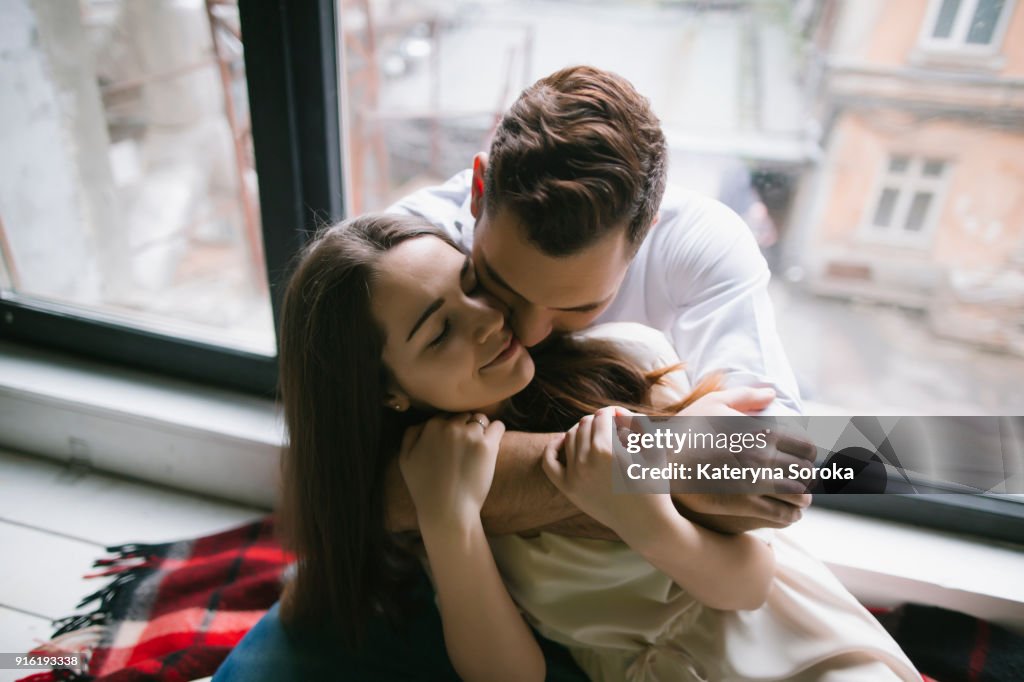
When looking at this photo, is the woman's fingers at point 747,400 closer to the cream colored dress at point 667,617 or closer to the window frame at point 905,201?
the cream colored dress at point 667,617

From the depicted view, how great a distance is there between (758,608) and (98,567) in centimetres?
109

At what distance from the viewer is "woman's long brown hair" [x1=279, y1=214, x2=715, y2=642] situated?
707 millimetres

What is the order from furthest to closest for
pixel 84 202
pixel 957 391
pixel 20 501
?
pixel 84 202 < pixel 20 501 < pixel 957 391

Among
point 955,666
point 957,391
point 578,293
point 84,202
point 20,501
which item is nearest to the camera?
point 578,293

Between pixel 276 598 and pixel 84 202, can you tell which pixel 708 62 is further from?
pixel 84 202

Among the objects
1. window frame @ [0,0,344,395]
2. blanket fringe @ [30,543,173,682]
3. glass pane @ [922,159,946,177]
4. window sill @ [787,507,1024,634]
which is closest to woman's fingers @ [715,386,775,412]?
window sill @ [787,507,1024,634]

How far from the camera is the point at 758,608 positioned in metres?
0.74

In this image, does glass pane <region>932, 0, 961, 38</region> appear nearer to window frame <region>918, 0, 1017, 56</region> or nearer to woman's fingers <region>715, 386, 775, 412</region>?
window frame <region>918, 0, 1017, 56</region>

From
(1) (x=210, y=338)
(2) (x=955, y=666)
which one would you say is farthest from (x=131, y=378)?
(2) (x=955, y=666)

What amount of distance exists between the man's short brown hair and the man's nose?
0.08 meters

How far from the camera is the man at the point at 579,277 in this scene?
65 centimetres

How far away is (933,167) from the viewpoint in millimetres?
985

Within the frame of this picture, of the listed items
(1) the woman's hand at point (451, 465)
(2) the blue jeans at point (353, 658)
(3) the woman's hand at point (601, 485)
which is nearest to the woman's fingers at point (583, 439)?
(3) the woman's hand at point (601, 485)

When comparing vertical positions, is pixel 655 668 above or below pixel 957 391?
below
